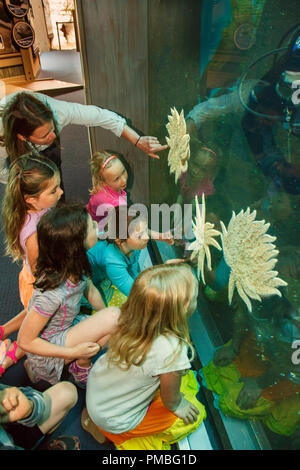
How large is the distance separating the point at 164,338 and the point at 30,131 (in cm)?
136

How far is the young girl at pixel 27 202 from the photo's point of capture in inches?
60.9

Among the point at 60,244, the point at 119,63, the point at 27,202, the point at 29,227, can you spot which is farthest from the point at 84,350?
the point at 119,63

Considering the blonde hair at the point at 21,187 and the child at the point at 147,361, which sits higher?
the blonde hair at the point at 21,187

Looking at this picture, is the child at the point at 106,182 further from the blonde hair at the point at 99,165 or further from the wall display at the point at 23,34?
the wall display at the point at 23,34

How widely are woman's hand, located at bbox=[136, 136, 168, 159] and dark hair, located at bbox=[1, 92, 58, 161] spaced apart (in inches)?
22.9

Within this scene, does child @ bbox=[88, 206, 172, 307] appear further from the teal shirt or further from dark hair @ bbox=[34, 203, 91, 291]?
dark hair @ bbox=[34, 203, 91, 291]

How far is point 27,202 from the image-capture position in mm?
1581

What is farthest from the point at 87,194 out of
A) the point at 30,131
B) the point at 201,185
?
the point at 201,185

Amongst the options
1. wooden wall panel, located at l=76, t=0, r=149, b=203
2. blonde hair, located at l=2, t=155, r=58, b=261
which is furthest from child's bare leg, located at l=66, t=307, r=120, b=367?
wooden wall panel, located at l=76, t=0, r=149, b=203

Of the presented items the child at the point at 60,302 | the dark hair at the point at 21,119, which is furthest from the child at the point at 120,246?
the dark hair at the point at 21,119

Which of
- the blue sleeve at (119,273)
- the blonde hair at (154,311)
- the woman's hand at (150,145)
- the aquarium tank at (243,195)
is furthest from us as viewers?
the woman's hand at (150,145)

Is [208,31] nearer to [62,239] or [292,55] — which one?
[292,55]

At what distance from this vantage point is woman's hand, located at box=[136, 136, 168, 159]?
6.19 ft

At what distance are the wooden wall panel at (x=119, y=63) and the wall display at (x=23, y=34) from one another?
16.0ft
